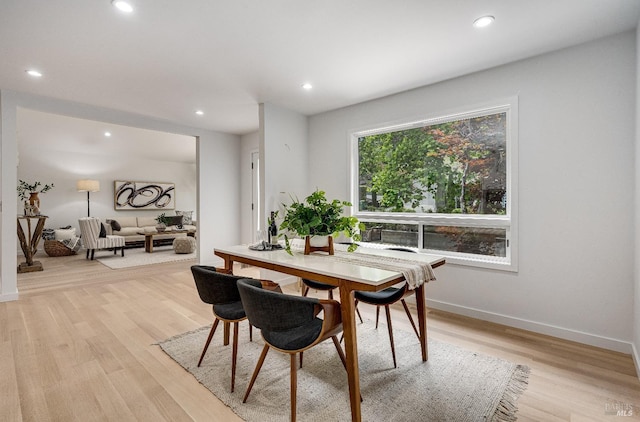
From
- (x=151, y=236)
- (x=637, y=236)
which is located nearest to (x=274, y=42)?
(x=637, y=236)

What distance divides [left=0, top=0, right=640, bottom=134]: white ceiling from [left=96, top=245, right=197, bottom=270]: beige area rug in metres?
3.14

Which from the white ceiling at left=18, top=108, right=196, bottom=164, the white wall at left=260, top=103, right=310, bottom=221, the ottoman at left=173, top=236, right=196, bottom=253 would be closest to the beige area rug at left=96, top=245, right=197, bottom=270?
the ottoman at left=173, top=236, right=196, bottom=253

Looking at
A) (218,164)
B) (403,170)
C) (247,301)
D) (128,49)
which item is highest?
(128,49)

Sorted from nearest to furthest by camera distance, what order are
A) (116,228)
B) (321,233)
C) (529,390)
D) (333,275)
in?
(333,275) < (529,390) < (321,233) < (116,228)

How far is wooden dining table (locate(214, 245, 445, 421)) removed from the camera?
5.24 feet

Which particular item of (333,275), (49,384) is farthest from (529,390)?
(49,384)

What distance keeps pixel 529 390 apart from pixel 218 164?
5347 mm

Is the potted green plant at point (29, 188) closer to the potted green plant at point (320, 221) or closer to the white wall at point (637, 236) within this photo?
the potted green plant at point (320, 221)

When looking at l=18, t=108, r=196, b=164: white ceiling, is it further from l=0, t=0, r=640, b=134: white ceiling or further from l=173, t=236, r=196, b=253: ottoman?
l=0, t=0, r=640, b=134: white ceiling

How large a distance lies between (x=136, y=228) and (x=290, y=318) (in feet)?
25.3

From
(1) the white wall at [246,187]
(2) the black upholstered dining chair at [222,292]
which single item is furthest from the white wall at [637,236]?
(1) the white wall at [246,187]

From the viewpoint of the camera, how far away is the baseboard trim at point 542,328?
7.91ft

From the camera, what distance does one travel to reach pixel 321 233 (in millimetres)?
2256

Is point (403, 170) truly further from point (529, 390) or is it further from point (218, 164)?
point (218, 164)
